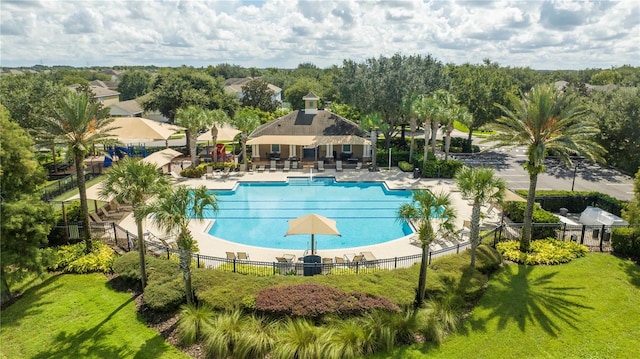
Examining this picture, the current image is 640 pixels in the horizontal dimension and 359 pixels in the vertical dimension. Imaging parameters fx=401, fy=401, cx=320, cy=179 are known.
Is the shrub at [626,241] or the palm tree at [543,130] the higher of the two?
the palm tree at [543,130]

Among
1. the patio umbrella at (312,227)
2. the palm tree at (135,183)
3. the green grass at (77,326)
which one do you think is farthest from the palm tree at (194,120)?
the green grass at (77,326)

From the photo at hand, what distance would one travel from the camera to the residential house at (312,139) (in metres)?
37.9

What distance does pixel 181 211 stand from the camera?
13594 millimetres

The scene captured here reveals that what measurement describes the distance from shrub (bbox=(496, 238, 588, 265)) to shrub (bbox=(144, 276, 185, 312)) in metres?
14.4

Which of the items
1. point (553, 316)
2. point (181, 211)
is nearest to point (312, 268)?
point (181, 211)

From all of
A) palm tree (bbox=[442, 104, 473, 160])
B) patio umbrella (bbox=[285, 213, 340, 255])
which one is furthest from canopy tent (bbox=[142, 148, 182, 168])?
palm tree (bbox=[442, 104, 473, 160])

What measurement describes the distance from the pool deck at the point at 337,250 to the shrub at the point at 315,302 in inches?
192

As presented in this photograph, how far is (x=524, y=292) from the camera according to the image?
51.9 ft

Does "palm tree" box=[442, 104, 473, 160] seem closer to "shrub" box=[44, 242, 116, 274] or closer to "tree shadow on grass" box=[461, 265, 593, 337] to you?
"tree shadow on grass" box=[461, 265, 593, 337]

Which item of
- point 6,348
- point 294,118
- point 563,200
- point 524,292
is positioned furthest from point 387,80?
point 6,348

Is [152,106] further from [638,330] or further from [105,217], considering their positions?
[638,330]

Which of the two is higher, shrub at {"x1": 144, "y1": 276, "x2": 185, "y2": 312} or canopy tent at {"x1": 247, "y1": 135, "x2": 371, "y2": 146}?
canopy tent at {"x1": 247, "y1": 135, "x2": 371, "y2": 146}

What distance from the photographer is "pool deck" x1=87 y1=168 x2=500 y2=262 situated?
781 inches

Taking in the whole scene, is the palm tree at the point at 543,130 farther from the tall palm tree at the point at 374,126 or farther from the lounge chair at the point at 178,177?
the lounge chair at the point at 178,177
